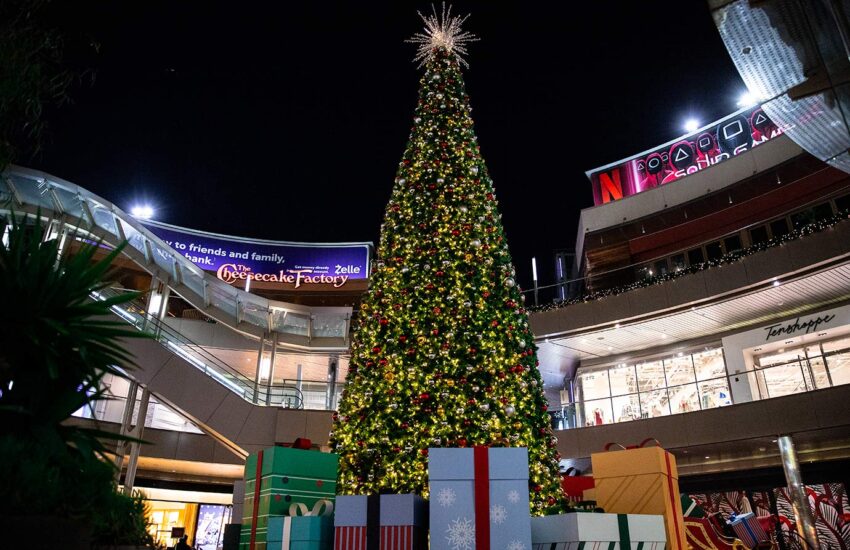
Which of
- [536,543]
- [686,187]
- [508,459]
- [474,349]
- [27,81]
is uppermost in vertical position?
[686,187]

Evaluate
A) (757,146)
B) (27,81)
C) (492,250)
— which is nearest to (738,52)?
(492,250)

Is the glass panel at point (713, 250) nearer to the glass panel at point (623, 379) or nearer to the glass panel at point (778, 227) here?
the glass panel at point (778, 227)

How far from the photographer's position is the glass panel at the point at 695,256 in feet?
67.9

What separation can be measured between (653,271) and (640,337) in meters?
3.14

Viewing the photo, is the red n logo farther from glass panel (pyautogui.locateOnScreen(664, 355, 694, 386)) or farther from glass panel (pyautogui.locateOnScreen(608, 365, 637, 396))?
glass panel (pyautogui.locateOnScreen(664, 355, 694, 386))

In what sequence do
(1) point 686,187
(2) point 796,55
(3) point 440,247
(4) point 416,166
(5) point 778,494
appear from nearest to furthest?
1. (2) point 796,55
2. (3) point 440,247
3. (4) point 416,166
4. (5) point 778,494
5. (1) point 686,187

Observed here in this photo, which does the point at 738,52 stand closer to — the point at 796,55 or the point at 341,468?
the point at 796,55

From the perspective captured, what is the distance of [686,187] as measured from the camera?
72.8 ft

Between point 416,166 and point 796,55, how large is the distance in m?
4.97

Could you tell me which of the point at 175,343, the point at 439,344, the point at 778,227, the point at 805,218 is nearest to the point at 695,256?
the point at 778,227

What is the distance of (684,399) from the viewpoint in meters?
18.6

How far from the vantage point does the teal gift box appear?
5227 mm

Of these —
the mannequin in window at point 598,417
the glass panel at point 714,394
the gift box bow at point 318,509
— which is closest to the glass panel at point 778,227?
the glass panel at point 714,394

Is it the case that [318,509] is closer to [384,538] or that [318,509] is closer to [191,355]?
[384,538]
